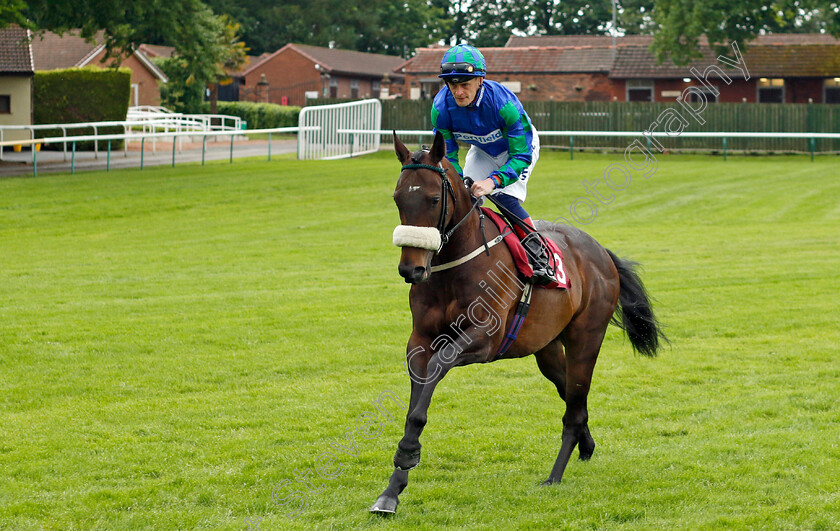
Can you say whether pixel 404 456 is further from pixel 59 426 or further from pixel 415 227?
pixel 59 426

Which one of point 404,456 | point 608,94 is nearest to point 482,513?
point 404,456

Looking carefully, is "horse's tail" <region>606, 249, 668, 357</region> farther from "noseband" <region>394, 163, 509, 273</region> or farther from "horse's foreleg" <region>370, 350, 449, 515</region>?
"horse's foreleg" <region>370, 350, 449, 515</region>

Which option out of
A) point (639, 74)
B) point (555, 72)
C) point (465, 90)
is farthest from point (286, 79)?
point (465, 90)

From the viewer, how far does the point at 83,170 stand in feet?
80.9


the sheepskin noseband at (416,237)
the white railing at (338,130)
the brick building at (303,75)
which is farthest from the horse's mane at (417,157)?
the brick building at (303,75)

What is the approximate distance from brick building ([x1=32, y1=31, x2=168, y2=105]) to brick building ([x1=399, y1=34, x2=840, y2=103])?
14.4m

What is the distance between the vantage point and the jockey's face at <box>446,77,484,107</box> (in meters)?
5.39

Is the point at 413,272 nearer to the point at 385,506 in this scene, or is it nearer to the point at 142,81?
the point at 385,506

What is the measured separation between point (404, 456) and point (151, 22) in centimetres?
2221

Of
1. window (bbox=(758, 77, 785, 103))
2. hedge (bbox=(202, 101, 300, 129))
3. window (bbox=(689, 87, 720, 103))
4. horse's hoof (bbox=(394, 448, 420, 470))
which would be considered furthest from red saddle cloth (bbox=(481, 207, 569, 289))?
hedge (bbox=(202, 101, 300, 129))

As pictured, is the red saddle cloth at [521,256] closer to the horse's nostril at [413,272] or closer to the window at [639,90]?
the horse's nostril at [413,272]

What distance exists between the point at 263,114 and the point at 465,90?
147 feet

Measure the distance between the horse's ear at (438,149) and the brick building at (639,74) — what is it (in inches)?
1397

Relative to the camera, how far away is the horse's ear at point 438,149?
493cm
